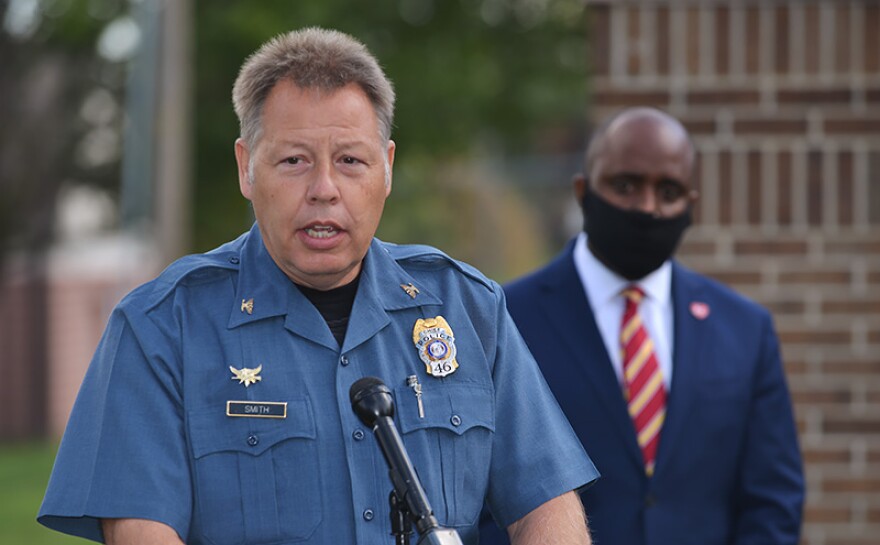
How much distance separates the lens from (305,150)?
331cm

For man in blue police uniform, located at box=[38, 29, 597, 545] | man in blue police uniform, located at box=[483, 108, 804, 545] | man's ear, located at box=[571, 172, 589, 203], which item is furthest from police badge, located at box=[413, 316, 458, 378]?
man's ear, located at box=[571, 172, 589, 203]

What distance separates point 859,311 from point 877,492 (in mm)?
689

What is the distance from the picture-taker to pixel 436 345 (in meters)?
3.45

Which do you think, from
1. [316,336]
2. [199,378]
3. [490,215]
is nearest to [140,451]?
[199,378]

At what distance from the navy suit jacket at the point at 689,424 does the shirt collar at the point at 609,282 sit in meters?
0.04

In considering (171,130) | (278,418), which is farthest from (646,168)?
(171,130)

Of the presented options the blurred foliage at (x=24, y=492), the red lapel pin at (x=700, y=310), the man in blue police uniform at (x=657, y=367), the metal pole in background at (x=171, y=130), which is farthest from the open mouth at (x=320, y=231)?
the metal pole in background at (x=171, y=130)

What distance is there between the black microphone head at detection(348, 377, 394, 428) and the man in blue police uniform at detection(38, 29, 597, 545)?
0.28 m

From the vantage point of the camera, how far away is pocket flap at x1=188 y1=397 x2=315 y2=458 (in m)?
3.21

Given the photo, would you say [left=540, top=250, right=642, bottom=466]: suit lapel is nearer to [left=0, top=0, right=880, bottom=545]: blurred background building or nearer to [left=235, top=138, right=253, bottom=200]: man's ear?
[left=0, top=0, right=880, bottom=545]: blurred background building

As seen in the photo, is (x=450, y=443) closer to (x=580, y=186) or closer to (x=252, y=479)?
(x=252, y=479)

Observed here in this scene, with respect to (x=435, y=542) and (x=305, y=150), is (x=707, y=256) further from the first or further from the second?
(x=435, y=542)

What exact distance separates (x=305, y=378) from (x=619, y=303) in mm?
1983

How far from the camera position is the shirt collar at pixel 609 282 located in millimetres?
5102
